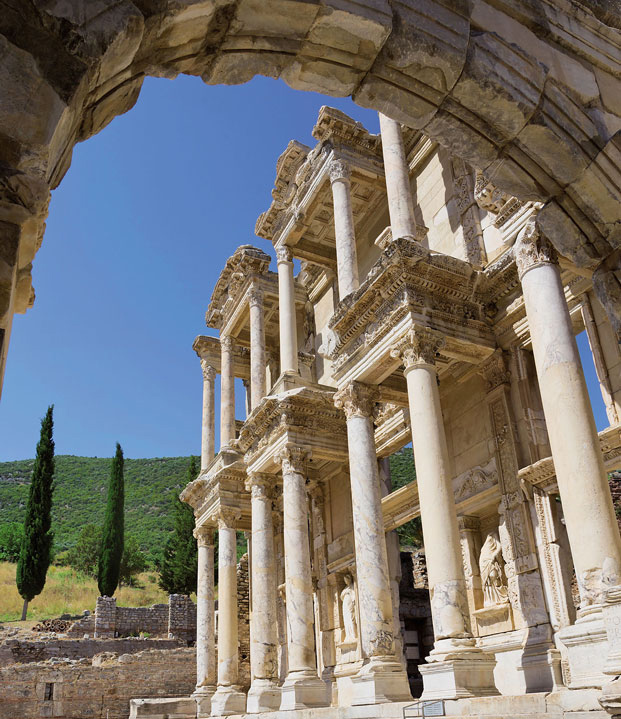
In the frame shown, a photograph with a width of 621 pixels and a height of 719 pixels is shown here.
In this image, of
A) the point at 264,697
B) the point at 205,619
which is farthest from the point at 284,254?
the point at 205,619

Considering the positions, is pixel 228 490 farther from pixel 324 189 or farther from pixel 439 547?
pixel 439 547

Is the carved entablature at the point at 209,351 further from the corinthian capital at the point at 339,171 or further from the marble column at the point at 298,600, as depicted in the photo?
the corinthian capital at the point at 339,171

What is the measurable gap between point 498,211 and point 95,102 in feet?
33.9

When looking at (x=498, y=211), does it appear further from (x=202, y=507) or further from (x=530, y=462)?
(x=202, y=507)

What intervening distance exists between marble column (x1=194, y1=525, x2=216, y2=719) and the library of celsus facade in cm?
6

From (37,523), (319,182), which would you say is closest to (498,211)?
(319,182)

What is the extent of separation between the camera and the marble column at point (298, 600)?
1424 cm

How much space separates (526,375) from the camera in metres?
12.9

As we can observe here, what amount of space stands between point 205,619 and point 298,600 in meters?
7.25

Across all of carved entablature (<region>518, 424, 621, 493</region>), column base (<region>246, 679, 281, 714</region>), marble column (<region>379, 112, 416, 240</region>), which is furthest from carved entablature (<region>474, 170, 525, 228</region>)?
column base (<region>246, 679, 281, 714</region>)

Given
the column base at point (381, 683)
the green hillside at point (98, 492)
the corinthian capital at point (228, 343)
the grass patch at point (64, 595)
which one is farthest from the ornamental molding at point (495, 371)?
the green hillside at point (98, 492)

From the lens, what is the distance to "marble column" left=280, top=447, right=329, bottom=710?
46.7ft

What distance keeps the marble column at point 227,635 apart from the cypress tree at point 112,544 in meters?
22.7

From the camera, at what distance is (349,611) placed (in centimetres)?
1759
